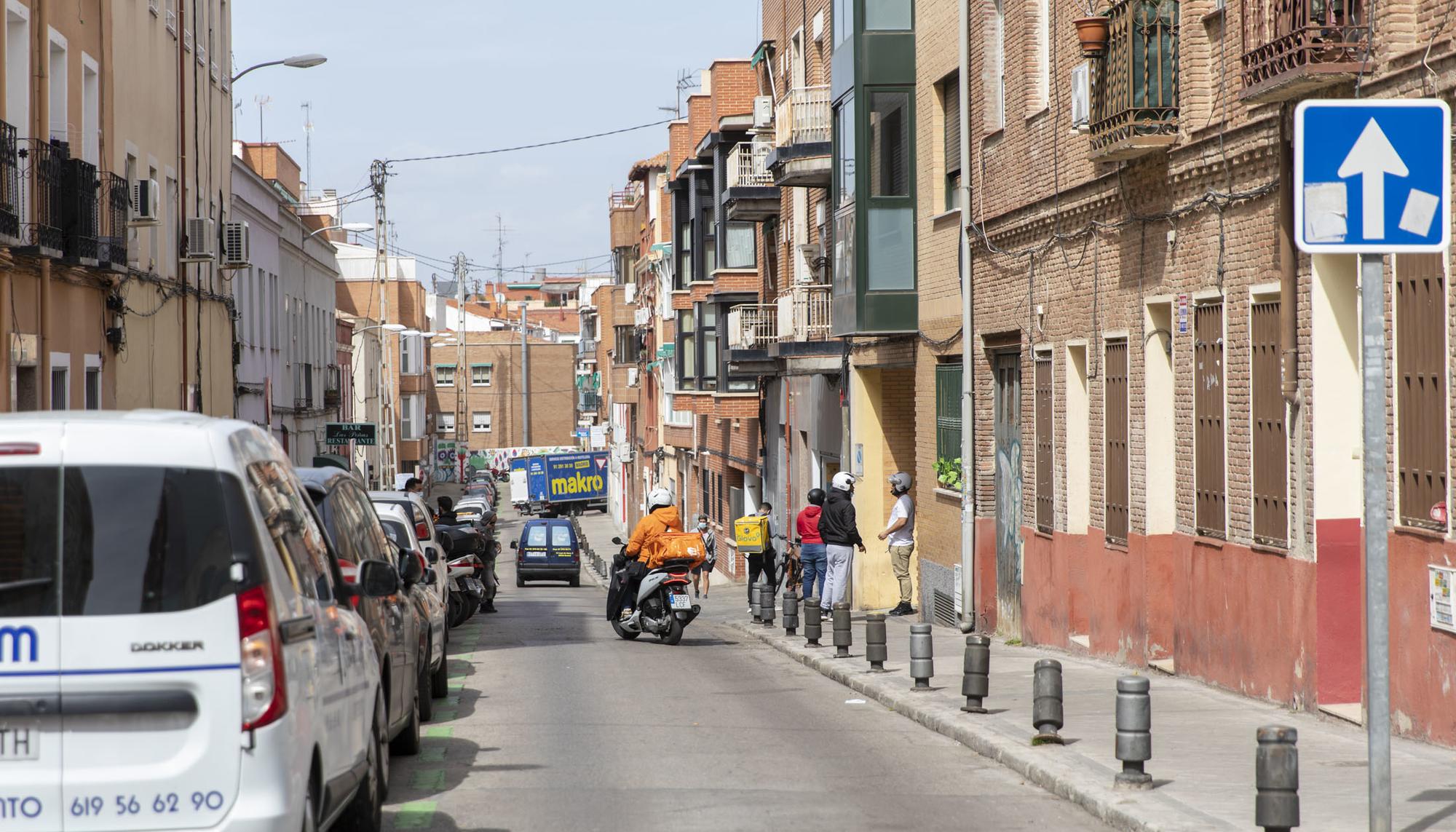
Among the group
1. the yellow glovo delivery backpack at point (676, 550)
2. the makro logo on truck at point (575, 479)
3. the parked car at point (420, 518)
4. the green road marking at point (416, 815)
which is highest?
the parked car at point (420, 518)

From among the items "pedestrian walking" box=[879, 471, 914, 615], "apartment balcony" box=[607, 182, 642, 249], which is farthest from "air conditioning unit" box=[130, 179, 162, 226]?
"apartment balcony" box=[607, 182, 642, 249]

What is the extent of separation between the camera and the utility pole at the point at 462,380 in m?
111

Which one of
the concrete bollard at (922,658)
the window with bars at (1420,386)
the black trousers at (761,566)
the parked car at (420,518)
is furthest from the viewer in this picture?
the black trousers at (761,566)

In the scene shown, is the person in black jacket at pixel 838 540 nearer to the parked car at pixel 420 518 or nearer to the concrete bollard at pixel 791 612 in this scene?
the concrete bollard at pixel 791 612

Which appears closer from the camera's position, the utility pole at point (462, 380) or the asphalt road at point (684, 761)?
the asphalt road at point (684, 761)

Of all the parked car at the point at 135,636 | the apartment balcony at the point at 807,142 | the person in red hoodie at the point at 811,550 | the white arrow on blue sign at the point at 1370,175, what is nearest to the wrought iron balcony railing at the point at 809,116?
the apartment balcony at the point at 807,142

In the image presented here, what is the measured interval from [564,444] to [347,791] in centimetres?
11582

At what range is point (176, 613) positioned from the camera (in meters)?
5.88

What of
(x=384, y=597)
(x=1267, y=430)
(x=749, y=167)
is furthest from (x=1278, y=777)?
(x=749, y=167)

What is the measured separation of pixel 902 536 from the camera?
25.6 meters

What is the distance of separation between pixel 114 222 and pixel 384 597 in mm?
13204

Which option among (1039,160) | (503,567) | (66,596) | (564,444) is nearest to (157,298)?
(1039,160)

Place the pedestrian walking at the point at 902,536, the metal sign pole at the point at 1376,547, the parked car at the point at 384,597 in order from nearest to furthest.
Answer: the metal sign pole at the point at 1376,547 → the parked car at the point at 384,597 → the pedestrian walking at the point at 902,536

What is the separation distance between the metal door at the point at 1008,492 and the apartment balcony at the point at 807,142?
27.1 ft
